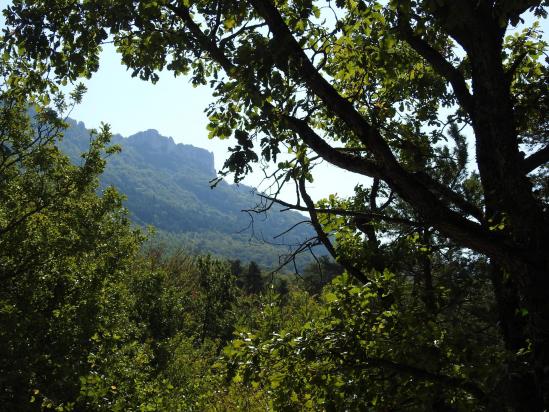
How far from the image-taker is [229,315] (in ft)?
116

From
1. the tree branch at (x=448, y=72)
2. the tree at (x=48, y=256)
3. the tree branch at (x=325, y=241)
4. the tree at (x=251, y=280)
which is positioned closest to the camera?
the tree branch at (x=448, y=72)

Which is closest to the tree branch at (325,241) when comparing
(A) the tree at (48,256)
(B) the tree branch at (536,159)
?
(B) the tree branch at (536,159)

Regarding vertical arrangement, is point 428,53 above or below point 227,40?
above

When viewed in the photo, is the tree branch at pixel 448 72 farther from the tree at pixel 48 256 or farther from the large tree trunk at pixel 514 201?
the tree at pixel 48 256

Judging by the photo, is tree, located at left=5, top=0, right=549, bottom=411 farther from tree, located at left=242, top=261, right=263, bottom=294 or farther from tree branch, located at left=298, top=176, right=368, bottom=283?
tree, located at left=242, top=261, right=263, bottom=294

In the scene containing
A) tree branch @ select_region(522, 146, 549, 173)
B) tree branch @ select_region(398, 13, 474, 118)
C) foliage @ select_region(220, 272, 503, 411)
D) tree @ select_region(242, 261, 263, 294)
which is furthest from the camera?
tree @ select_region(242, 261, 263, 294)

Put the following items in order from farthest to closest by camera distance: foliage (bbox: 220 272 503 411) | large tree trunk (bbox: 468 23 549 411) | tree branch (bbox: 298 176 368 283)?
tree branch (bbox: 298 176 368 283), foliage (bbox: 220 272 503 411), large tree trunk (bbox: 468 23 549 411)

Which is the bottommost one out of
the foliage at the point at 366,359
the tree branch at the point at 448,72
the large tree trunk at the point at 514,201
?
the foliage at the point at 366,359

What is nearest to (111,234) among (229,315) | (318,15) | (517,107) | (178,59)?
(178,59)

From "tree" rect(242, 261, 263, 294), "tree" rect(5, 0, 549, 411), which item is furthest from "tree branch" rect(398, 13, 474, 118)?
"tree" rect(242, 261, 263, 294)

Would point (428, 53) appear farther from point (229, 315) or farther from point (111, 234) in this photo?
point (229, 315)

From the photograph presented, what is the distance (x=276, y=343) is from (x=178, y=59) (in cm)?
308

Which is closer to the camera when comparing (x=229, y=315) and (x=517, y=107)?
(x=517, y=107)

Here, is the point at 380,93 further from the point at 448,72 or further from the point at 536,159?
the point at 536,159
